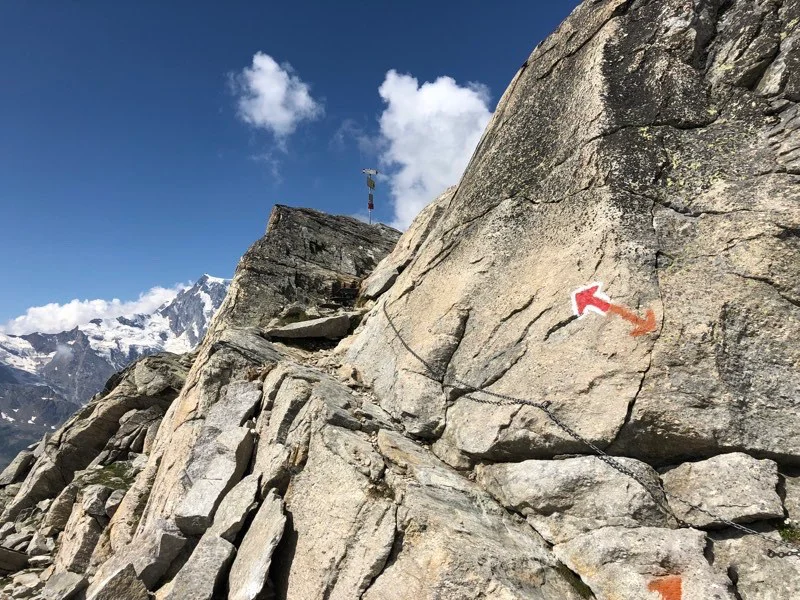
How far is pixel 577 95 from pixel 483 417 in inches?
425

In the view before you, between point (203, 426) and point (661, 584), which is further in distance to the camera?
point (203, 426)

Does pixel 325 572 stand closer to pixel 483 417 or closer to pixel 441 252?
pixel 483 417

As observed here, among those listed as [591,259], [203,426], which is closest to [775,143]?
[591,259]

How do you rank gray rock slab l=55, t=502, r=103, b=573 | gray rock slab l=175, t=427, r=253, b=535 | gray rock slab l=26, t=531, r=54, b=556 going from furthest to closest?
gray rock slab l=26, t=531, r=54, b=556
gray rock slab l=55, t=502, r=103, b=573
gray rock slab l=175, t=427, r=253, b=535

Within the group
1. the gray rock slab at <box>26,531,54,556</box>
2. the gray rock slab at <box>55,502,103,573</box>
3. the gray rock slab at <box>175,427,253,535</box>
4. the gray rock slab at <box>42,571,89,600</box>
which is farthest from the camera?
the gray rock slab at <box>26,531,54,556</box>

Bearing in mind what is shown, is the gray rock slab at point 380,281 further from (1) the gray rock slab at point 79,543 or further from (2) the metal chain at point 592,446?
(1) the gray rock slab at point 79,543

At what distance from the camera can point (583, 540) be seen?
9.70 metres

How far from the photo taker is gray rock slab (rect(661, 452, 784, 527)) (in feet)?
29.5

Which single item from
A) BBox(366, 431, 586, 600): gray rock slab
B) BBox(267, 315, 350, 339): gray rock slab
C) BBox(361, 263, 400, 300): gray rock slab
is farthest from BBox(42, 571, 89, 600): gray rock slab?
BBox(361, 263, 400, 300): gray rock slab

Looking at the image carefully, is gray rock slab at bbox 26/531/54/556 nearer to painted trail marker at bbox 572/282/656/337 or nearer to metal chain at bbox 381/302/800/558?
metal chain at bbox 381/302/800/558

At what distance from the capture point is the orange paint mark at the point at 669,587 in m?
8.38

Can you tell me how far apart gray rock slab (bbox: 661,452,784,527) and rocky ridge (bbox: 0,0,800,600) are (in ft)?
0.12

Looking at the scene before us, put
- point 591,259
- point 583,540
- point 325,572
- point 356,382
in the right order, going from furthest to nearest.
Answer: point 356,382
point 591,259
point 325,572
point 583,540

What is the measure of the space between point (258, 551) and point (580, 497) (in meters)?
7.79
